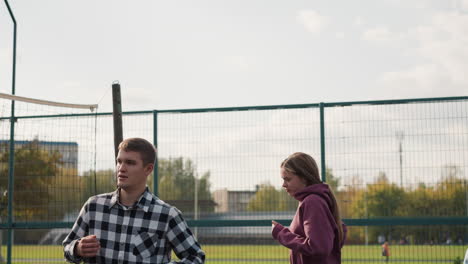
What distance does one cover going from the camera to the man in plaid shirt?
3.29 metres

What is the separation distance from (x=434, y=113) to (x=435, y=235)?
5.92 ft

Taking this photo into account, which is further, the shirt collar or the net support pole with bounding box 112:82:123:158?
the net support pole with bounding box 112:82:123:158

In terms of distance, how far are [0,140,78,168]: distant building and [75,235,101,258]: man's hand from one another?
588cm

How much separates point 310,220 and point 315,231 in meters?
0.08

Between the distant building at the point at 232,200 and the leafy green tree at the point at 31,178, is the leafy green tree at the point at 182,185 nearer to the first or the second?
the distant building at the point at 232,200

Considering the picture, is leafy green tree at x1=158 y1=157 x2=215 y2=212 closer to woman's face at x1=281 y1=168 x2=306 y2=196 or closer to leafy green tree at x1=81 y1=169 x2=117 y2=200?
leafy green tree at x1=81 y1=169 x2=117 y2=200

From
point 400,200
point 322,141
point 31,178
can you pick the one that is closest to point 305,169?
point 322,141

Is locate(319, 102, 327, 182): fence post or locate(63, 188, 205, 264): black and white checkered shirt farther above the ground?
locate(319, 102, 327, 182): fence post

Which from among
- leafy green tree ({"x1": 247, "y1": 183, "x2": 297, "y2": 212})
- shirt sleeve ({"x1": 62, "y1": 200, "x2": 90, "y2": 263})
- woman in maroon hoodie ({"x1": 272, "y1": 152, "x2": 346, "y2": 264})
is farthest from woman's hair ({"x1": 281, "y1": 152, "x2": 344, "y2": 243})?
leafy green tree ({"x1": 247, "y1": 183, "x2": 297, "y2": 212})

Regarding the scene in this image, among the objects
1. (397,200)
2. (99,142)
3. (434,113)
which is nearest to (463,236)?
(397,200)

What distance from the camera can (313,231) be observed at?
3932 millimetres

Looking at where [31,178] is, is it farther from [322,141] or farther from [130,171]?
[130,171]

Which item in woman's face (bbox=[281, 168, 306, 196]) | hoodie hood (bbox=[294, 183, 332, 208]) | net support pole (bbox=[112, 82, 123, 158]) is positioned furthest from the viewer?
net support pole (bbox=[112, 82, 123, 158])

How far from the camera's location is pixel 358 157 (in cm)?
836
